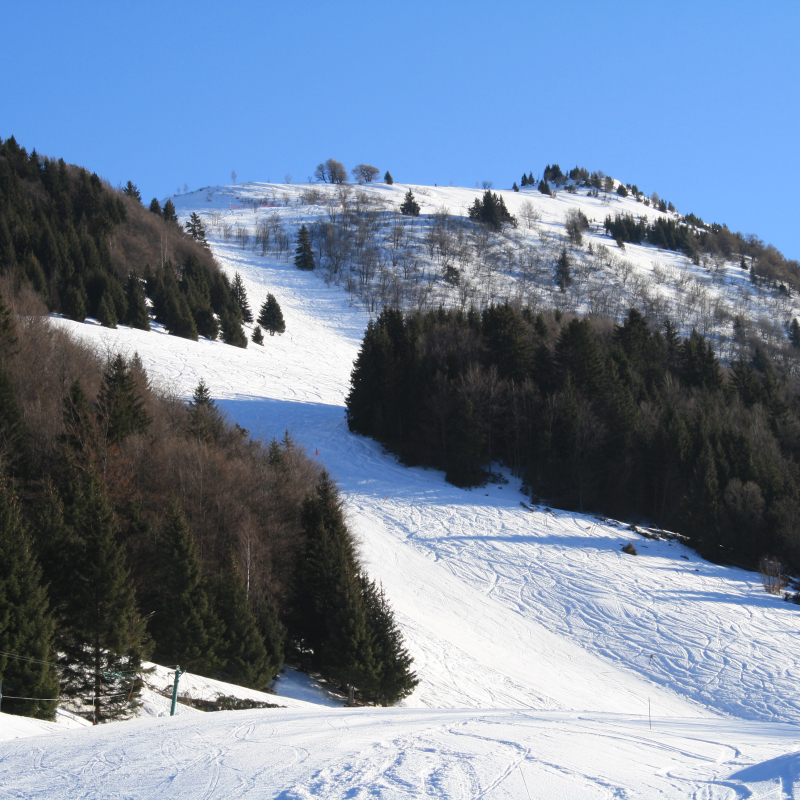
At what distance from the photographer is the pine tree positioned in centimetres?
10194

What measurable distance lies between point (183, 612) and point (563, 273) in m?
98.2

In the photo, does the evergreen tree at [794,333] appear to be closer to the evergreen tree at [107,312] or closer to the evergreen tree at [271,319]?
the evergreen tree at [271,319]

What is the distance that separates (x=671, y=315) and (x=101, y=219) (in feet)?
275

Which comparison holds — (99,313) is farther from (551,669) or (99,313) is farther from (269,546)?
(551,669)

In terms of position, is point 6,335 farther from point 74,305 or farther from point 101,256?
point 101,256

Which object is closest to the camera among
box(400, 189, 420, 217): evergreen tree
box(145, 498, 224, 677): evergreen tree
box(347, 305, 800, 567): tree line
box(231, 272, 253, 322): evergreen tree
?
box(145, 498, 224, 677): evergreen tree

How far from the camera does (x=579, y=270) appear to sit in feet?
354

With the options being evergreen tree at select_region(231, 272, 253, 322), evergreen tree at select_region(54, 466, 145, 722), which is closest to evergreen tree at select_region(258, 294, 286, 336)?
evergreen tree at select_region(231, 272, 253, 322)

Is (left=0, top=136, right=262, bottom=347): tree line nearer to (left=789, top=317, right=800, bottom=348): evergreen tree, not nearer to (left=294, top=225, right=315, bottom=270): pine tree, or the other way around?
(left=294, top=225, right=315, bottom=270): pine tree

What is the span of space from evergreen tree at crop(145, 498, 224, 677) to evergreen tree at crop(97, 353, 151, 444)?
7.22 meters

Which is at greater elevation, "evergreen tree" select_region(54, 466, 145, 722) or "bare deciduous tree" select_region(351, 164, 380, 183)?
"bare deciduous tree" select_region(351, 164, 380, 183)

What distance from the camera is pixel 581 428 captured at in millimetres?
38781

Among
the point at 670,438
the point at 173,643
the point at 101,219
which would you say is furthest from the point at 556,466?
the point at 101,219

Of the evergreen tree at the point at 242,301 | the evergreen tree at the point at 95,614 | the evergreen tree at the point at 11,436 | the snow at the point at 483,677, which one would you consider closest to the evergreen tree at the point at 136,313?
the snow at the point at 483,677
